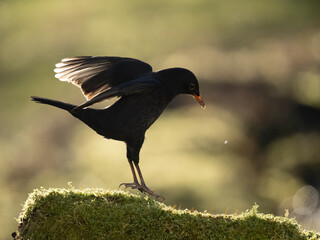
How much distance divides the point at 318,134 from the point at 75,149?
6724 mm

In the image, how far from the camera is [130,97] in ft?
22.5

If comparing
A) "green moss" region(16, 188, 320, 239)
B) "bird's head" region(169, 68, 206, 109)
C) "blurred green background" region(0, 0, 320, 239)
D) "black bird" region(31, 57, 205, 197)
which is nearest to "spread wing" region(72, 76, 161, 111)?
"black bird" region(31, 57, 205, 197)

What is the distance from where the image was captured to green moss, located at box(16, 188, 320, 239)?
5355mm

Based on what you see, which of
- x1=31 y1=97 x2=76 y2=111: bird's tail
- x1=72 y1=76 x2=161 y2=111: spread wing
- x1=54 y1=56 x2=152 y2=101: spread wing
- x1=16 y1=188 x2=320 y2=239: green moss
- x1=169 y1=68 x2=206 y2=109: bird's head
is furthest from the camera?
x1=54 y1=56 x2=152 y2=101: spread wing

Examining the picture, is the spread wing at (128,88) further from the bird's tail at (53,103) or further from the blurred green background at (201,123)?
the blurred green background at (201,123)

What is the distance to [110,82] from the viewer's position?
726 centimetres

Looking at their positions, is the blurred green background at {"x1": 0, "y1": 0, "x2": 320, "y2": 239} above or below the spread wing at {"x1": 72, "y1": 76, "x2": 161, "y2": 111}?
above

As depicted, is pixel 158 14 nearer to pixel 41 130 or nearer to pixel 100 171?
pixel 41 130

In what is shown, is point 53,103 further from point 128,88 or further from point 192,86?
point 192,86

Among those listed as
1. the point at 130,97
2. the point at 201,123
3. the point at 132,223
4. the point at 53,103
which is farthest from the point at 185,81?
the point at 201,123

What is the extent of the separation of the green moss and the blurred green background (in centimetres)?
517

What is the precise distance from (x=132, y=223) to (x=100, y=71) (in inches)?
99.8

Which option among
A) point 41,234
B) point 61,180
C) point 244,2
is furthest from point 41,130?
point 244,2

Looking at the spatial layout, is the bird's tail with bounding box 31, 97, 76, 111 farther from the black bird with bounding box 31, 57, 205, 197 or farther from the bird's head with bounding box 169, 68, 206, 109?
the bird's head with bounding box 169, 68, 206, 109
